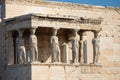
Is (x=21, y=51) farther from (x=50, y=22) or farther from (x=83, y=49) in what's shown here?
(x=83, y=49)

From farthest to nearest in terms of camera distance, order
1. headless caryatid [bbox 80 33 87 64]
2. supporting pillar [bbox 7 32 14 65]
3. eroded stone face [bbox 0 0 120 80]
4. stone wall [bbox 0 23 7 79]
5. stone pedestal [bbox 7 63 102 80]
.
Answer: headless caryatid [bbox 80 33 87 64] → stone wall [bbox 0 23 7 79] → supporting pillar [bbox 7 32 14 65] → eroded stone face [bbox 0 0 120 80] → stone pedestal [bbox 7 63 102 80]

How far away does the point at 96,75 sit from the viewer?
18.8 meters

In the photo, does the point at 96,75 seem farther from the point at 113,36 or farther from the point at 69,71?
the point at 113,36

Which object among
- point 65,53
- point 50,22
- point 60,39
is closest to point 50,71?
point 50,22

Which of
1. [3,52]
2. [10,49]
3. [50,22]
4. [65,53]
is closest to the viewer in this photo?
[50,22]

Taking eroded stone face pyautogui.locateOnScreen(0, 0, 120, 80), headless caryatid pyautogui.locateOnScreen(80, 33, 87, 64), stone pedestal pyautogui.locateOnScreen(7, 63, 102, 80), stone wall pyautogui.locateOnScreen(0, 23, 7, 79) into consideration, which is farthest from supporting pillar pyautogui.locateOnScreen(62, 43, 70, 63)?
stone wall pyautogui.locateOnScreen(0, 23, 7, 79)

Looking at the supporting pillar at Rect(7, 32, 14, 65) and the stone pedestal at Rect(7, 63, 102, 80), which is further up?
the supporting pillar at Rect(7, 32, 14, 65)

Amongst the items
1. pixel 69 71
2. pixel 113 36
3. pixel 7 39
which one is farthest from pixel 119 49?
pixel 7 39

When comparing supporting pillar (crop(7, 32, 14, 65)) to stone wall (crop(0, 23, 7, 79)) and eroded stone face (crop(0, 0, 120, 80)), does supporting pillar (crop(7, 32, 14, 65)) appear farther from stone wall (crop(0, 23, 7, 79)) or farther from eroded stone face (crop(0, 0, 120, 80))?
stone wall (crop(0, 23, 7, 79))

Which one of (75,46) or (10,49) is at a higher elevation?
(75,46)

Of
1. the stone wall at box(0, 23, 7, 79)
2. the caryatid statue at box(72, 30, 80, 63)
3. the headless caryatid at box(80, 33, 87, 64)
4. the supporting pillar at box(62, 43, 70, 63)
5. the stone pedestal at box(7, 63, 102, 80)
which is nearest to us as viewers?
the stone pedestal at box(7, 63, 102, 80)

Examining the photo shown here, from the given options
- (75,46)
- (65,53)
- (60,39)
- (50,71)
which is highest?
(60,39)

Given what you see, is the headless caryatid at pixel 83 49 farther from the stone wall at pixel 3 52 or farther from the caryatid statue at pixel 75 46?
the stone wall at pixel 3 52

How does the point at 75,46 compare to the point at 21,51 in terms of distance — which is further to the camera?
the point at 75,46
